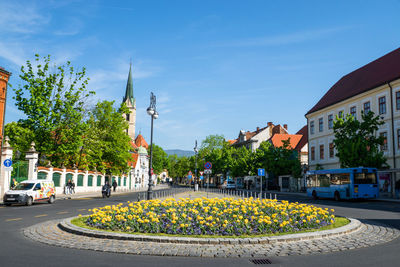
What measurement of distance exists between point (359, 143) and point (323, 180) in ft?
16.3

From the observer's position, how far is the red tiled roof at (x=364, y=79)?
39344mm

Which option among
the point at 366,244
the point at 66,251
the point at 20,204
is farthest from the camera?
the point at 20,204

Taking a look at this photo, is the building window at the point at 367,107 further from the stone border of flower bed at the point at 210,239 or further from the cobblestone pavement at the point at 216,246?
the stone border of flower bed at the point at 210,239

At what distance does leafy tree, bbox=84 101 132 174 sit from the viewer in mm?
49562

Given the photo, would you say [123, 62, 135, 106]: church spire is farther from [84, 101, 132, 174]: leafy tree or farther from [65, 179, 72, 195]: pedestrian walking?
[65, 179, 72, 195]: pedestrian walking

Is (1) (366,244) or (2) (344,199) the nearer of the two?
(1) (366,244)

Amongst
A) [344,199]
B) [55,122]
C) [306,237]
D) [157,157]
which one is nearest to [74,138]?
[55,122]

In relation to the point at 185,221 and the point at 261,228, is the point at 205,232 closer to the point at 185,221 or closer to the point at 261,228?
the point at 185,221

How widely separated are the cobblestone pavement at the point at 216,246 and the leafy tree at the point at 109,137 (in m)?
39.9

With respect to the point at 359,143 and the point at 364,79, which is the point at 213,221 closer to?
the point at 359,143

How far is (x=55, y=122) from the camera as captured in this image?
35.1 m

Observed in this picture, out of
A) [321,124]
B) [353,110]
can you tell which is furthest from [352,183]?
[321,124]

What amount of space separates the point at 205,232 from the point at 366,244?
159 inches

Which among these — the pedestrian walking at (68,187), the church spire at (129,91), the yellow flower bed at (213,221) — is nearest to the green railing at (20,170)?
the pedestrian walking at (68,187)
